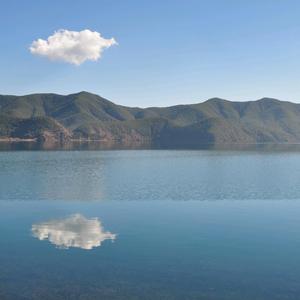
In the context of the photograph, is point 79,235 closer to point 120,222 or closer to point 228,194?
point 120,222

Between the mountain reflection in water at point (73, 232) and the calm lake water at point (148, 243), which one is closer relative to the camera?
the calm lake water at point (148, 243)

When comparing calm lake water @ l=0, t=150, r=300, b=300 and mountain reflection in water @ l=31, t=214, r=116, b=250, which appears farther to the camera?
mountain reflection in water @ l=31, t=214, r=116, b=250

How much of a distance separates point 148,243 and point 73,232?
29.5 ft

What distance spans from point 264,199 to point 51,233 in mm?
36229

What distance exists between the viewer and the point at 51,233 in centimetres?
4300

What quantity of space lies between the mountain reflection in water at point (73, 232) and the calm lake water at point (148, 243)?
4.1 inches

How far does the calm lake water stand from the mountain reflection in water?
0.34 ft

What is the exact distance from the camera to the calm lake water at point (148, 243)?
28.5 m

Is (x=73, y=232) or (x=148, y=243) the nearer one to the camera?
(x=148, y=243)

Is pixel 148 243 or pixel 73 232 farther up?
pixel 73 232

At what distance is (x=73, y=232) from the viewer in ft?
143

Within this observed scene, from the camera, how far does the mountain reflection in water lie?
128ft

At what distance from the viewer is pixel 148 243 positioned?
1549 inches

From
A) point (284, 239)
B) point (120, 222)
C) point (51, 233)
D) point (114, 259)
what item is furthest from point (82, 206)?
point (284, 239)
